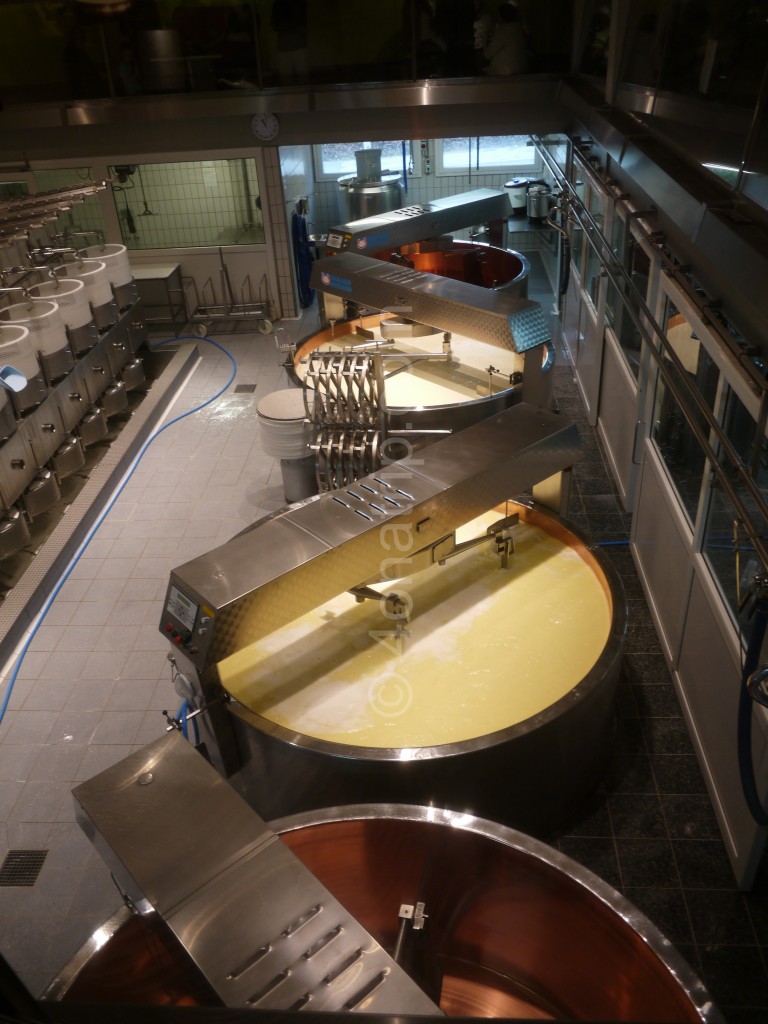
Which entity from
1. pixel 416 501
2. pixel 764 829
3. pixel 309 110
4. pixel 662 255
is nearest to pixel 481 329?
pixel 662 255

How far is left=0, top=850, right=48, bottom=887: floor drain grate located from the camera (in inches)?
142

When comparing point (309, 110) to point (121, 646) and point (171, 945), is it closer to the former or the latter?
point (121, 646)

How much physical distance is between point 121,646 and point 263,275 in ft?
20.7

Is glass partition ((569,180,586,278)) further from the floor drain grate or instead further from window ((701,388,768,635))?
the floor drain grate

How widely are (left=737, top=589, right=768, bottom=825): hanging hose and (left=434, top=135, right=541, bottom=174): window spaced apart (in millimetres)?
10929

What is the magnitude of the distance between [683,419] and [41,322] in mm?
4468

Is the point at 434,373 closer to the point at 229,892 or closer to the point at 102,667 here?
the point at 102,667

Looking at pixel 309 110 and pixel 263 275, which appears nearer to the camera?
pixel 309 110

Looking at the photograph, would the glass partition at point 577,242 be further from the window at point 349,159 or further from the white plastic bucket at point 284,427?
the window at point 349,159

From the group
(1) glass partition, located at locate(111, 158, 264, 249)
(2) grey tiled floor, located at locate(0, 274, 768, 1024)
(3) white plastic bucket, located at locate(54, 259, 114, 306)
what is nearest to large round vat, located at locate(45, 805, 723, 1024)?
(2) grey tiled floor, located at locate(0, 274, 768, 1024)

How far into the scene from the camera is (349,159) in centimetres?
1240

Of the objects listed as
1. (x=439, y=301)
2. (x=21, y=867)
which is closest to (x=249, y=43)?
(x=439, y=301)

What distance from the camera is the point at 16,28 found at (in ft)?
27.4

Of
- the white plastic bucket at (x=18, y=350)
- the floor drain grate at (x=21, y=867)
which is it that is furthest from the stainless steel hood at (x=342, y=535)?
the white plastic bucket at (x=18, y=350)
